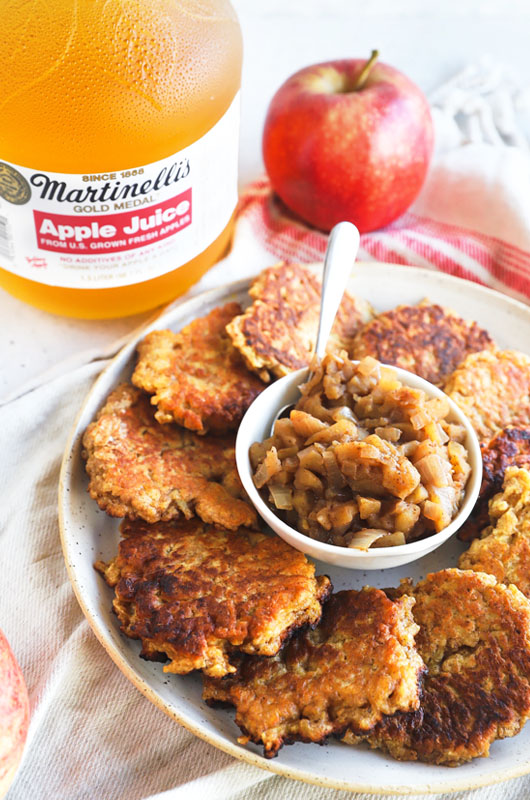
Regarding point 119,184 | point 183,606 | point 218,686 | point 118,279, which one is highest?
point 119,184

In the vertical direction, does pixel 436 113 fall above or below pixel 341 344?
above

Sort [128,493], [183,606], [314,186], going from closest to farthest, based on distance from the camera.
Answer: [183,606]
[128,493]
[314,186]

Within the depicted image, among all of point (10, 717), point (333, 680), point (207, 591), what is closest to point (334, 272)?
point (207, 591)

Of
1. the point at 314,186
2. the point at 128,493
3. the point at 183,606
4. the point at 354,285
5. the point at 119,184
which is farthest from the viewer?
the point at 314,186

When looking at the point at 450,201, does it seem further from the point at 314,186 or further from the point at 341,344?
the point at 341,344

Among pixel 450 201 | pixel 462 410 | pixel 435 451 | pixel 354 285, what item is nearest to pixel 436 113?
pixel 450 201

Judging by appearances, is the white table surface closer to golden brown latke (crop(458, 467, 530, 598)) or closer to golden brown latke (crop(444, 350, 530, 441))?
golden brown latke (crop(444, 350, 530, 441))
